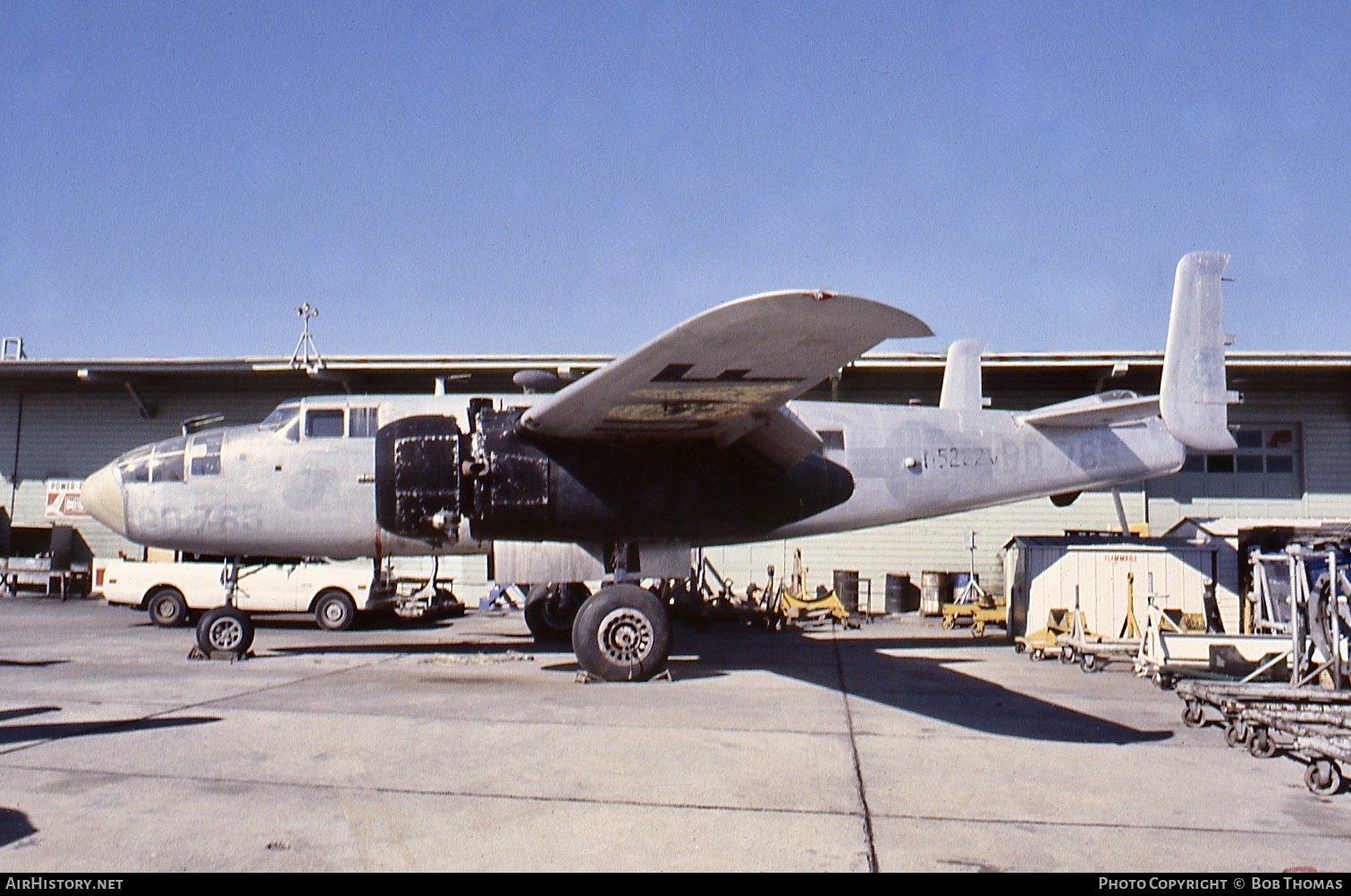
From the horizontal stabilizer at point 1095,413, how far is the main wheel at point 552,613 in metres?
7.73

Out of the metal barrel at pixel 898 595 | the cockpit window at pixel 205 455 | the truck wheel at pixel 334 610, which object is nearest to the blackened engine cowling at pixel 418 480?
the cockpit window at pixel 205 455

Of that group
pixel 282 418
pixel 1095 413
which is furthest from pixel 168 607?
pixel 1095 413

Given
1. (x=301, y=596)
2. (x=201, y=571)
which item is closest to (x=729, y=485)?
(x=301, y=596)

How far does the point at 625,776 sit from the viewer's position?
626 centimetres

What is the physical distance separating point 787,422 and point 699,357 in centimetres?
298

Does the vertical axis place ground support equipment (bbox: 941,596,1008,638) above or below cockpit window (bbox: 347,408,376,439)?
below

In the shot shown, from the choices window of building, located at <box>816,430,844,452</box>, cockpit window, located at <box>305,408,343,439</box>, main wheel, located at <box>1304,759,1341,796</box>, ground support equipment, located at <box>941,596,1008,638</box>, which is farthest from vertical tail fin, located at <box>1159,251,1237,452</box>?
cockpit window, located at <box>305,408,343,439</box>

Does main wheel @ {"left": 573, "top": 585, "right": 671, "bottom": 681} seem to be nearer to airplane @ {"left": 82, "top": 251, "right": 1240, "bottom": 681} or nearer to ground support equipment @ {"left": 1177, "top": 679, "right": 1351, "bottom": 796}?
airplane @ {"left": 82, "top": 251, "right": 1240, "bottom": 681}

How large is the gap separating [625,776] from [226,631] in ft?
29.1

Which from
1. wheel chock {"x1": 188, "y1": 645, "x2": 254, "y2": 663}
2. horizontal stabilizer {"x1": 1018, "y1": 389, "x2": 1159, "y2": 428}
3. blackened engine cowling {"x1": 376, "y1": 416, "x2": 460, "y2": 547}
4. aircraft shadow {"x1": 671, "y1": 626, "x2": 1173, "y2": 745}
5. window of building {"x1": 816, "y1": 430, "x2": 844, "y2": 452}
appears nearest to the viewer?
aircraft shadow {"x1": 671, "y1": 626, "x2": 1173, "y2": 745}

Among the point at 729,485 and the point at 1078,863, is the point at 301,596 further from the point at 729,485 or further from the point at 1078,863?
the point at 1078,863

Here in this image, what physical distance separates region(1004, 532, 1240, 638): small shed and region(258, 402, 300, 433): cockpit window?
12.2 metres

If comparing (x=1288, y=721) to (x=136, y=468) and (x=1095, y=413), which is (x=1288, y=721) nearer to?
(x=1095, y=413)

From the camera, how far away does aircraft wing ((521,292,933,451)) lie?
6438 mm
